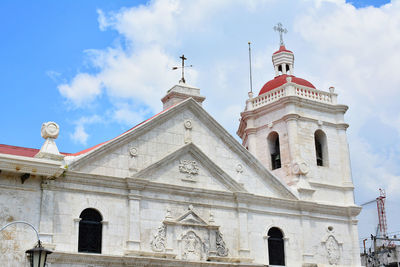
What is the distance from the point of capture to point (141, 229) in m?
21.9

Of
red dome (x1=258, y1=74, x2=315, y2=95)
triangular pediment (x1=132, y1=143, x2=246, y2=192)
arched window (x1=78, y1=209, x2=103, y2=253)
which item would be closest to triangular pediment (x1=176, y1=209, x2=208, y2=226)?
triangular pediment (x1=132, y1=143, x2=246, y2=192)

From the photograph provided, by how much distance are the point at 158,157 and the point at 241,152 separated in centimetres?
415

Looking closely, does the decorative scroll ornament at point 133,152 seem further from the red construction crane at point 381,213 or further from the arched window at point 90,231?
the red construction crane at point 381,213

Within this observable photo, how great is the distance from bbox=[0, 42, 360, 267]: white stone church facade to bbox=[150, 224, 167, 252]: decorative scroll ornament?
5 centimetres

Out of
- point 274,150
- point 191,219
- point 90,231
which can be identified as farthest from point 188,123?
point 274,150

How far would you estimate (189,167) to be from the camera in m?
24.1

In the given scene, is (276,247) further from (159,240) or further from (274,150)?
(274,150)

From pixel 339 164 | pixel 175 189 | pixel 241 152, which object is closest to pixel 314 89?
pixel 339 164

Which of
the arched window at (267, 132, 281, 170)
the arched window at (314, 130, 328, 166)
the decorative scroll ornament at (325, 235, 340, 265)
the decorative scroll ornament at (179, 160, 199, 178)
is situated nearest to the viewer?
the decorative scroll ornament at (179, 160, 199, 178)

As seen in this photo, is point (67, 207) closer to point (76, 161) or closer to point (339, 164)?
point (76, 161)

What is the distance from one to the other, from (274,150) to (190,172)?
24.3 ft

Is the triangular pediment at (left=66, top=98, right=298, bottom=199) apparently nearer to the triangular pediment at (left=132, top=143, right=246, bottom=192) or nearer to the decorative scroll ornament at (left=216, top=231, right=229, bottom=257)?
the triangular pediment at (left=132, top=143, right=246, bottom=192)

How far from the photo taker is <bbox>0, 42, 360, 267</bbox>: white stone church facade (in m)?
20.4

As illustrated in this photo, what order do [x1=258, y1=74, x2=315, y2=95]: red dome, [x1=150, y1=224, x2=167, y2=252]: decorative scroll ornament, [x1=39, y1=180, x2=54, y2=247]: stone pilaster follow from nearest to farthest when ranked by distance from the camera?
[x1=39, y1=180, x2=54, y2=247]: stone pilaster
[x1=150, y1=224, x2=167, y2=252]: decorative scroll ornament
[x1=258, y1=74, x2=315, y2=95]: red dome
